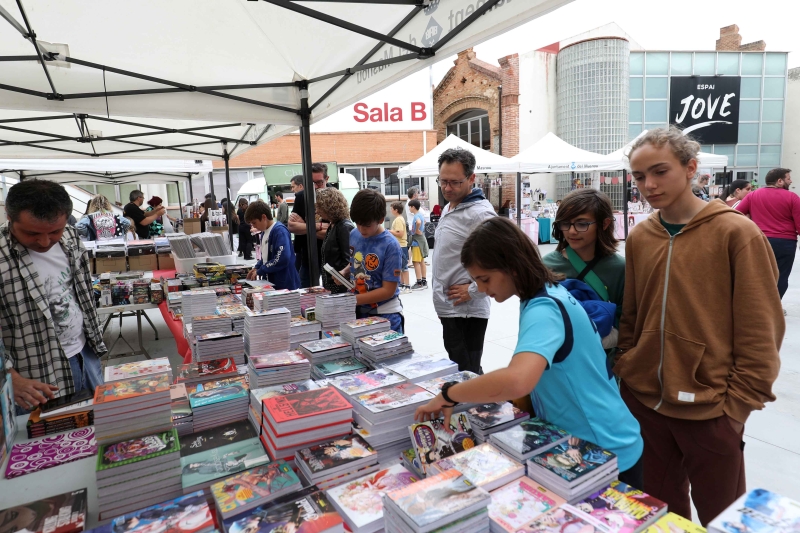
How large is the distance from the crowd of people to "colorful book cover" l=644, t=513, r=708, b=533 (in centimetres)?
28

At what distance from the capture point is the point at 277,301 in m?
2.61

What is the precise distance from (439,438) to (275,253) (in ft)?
9.59

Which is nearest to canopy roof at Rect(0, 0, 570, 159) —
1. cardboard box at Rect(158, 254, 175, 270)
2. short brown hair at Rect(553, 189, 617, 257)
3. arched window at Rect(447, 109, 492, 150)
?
short brown hair at Rect(553, 189, 617, 257)

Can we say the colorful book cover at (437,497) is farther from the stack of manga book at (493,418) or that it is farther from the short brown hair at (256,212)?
the short brown hair at (256,212)

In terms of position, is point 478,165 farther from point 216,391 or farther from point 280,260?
point 216,391

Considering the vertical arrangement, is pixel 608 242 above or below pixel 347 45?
below

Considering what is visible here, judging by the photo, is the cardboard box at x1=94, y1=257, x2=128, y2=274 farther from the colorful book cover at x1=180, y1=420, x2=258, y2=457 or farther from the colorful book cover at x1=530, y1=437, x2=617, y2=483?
the colorful book cover at x1=530, y1=437, x2=617, y2=483

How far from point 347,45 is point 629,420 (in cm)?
242

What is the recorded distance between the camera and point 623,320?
1667 millimetres

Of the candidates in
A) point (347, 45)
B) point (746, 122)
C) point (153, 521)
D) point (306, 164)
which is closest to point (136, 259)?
point (306, 164)

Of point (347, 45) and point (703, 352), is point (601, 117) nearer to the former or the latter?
point (347, 45)

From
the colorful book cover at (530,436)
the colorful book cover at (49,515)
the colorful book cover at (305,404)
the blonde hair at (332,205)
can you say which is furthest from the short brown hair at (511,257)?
the blonde hair at (332,205)

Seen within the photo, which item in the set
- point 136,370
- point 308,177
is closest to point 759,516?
point 136,370

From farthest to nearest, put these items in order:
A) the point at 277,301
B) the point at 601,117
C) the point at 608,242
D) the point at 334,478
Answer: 1. the point at 601,117
2. the point at 277,301
3. the point at 608,242
4. the point at 334,478
